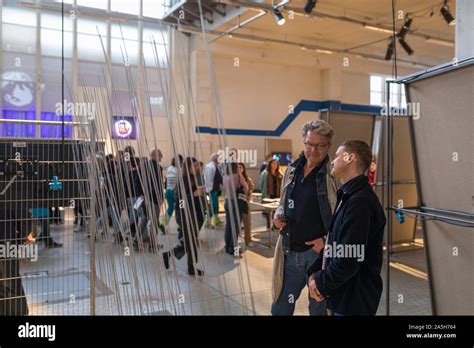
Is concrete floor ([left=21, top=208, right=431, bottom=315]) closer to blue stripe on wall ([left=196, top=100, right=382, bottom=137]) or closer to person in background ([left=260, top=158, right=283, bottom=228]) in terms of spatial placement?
person in background ([left=260, top=158, right=283, bottom=228])

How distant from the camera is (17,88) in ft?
27.3

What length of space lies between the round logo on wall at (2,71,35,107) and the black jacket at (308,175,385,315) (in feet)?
28.5

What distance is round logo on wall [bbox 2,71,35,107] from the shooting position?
8211 millimetres

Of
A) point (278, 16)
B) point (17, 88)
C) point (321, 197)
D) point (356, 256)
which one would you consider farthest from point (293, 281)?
point (17, 88)

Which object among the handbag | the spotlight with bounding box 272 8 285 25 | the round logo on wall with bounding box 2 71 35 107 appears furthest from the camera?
the round logo on wall with bounding box 2 71 35 107

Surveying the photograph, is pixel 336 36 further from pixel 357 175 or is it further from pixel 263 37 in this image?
pixel 357 175

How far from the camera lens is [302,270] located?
1.74 metres

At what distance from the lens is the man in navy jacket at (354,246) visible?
130 cm

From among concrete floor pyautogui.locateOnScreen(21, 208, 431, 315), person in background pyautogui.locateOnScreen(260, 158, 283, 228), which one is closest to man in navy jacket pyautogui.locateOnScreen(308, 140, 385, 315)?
concrete floor pyautogui.locateOnScreen(21, 208, 431, 315)

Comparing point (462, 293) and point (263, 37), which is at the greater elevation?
point (263, 37)

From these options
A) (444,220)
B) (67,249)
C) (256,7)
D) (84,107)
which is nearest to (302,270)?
(444,220)

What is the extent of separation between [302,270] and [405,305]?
158cm

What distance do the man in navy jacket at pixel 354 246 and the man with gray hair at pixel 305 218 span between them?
0.82 ft

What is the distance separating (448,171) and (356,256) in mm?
1004
